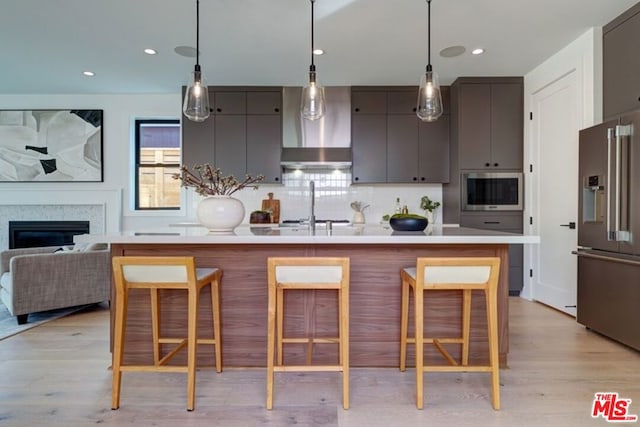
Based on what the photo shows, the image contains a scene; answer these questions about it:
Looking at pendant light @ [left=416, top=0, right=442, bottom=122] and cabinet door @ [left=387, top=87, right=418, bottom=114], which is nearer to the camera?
pendant light @ [left=416, top=0, right=442, bottom=122]

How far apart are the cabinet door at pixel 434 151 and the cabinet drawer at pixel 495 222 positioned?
1.93 feet

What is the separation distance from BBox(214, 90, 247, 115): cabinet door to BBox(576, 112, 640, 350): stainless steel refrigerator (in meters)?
3.57

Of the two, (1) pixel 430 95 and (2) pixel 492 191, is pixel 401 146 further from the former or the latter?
(1) pixel 430 95

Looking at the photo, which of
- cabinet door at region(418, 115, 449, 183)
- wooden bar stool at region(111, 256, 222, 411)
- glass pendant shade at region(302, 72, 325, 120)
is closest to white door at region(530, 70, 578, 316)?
cabinet door at region(418, 115, 449, 183)

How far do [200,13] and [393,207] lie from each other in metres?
3.11

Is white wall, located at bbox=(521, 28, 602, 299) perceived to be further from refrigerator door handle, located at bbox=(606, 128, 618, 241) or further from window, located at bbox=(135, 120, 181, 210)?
window, located at bbox=(135, 120, 181, 210)

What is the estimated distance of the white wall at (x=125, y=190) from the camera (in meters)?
4.70

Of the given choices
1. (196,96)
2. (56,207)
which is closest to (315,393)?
(196,96)

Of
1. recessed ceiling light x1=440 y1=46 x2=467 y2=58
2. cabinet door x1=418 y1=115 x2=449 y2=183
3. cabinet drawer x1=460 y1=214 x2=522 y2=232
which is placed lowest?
cabinet drawer x1=460 y1=214 x2=522 y2=232

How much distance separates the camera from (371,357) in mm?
2186

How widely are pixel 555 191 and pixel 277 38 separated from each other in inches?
124

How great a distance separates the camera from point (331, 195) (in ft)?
15.5

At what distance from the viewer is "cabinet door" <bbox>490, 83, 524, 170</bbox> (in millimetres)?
4078

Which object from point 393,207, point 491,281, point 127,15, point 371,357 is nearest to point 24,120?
point 127,15
